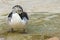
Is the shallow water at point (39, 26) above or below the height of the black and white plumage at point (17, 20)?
below

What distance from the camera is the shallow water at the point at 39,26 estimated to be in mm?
3123

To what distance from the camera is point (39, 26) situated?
3.52 meters

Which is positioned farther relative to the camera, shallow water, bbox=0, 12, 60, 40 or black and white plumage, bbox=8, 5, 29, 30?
shallow water, bbox=0, 12, 60, 40

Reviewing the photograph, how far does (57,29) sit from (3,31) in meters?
0.88

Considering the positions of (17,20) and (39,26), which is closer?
(17,20)

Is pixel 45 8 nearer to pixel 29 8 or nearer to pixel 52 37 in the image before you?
pixel 29 8

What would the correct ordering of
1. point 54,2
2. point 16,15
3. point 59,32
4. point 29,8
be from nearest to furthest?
point 16,15
point 59,32
point 29,8
point 54,2

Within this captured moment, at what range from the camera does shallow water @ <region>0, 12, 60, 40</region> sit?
10.2 ft

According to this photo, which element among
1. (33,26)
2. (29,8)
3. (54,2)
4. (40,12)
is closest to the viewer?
(33,26)

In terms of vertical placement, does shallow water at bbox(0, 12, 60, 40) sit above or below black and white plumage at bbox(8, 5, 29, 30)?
below

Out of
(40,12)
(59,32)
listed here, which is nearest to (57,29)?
(59,32)

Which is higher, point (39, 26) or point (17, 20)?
point (17, 20)

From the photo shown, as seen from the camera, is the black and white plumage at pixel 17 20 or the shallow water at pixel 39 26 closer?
the black and white plumage at pixel 17 20

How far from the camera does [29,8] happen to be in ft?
15.4
